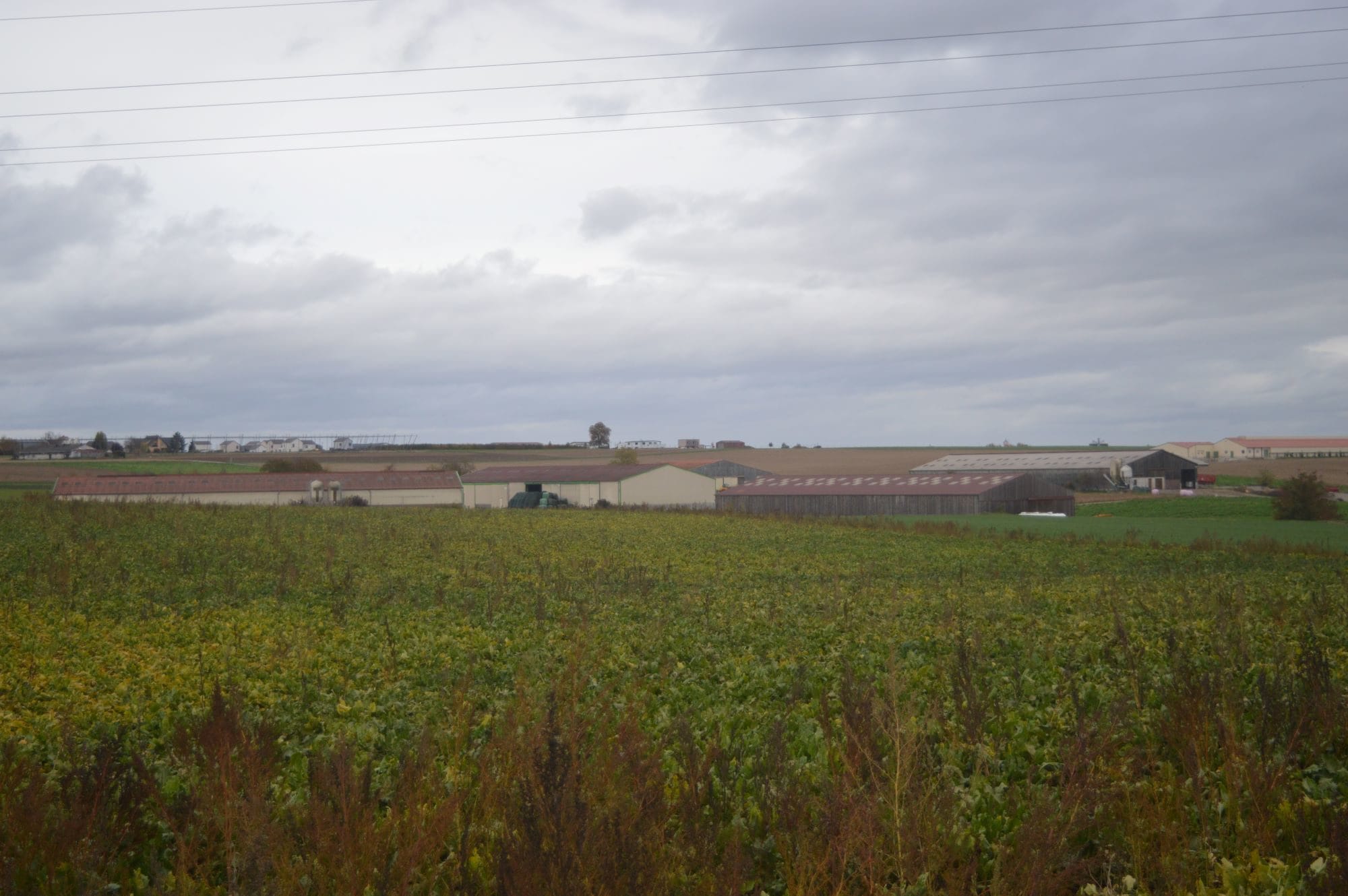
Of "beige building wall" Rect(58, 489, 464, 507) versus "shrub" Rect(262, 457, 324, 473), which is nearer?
"beige building wall" Rect(58, 489, 464, 507)

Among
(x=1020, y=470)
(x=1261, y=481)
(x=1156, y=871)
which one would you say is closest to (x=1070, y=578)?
(x=1156, y=871)

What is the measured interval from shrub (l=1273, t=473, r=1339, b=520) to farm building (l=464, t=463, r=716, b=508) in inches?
1548

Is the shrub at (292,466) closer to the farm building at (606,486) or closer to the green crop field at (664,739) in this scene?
the farm building at (606,486)

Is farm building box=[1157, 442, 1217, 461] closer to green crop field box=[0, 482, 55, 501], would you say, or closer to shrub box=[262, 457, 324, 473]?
shrub box=[262, 457, 324, 473]

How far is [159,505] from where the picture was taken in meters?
48.6

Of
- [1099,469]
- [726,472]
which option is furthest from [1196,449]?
[726,472]

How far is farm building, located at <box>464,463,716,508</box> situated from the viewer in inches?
3137

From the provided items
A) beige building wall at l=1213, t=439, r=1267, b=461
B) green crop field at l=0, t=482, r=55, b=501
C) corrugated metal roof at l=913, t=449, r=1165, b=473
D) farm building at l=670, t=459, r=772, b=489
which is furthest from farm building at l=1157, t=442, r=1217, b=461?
green crop field at l=0, t=482, r=55, b=501

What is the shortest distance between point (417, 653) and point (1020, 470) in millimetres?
85832

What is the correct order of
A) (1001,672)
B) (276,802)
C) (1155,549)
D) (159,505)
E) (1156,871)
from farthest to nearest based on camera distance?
(159,505) < (1155,549) < (1001,672) < (276,802) < (1156,871)

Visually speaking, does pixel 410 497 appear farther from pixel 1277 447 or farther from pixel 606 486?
pixel 1277 447

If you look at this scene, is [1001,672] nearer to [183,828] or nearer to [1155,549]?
[183,828]

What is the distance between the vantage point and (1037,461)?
9388cm

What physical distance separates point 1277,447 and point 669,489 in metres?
109
